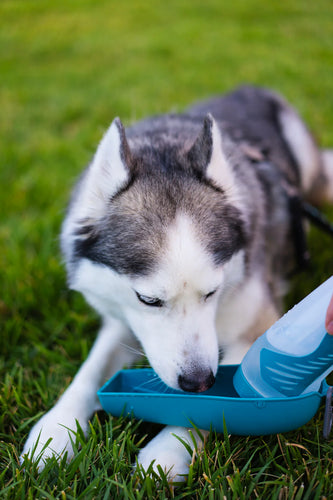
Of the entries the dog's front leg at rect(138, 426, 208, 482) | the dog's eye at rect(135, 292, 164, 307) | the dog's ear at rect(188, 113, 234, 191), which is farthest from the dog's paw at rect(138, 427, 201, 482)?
the dog's ear at rect(188, 113, 234, 191)

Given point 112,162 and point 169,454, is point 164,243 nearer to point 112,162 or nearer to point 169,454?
point 112,162

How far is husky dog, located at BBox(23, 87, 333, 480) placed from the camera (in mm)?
1852

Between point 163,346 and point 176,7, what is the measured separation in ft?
36.6

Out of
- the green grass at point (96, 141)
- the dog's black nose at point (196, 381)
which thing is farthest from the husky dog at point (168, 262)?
the green grass at point (96, 141)

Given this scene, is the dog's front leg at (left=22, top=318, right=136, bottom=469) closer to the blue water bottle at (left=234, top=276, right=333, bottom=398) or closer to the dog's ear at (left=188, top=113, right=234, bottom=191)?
the blue water bottle at (left=234, top=276, right=333, bottom=398)

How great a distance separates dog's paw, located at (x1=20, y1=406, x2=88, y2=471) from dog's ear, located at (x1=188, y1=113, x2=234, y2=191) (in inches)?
51.3

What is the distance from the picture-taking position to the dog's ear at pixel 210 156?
2063 millimetres

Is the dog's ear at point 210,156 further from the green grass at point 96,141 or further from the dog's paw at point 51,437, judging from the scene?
the dog's paw at point 51,437

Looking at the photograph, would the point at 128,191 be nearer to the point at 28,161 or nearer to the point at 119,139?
the point at 119,139

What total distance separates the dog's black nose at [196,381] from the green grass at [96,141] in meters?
0.24

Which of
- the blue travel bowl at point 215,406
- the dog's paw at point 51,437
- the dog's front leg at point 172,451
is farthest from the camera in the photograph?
the dog's paw at point 51,437

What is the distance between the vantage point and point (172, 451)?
5.96 ft

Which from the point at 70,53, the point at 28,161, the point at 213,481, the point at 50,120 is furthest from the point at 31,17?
the point at 213,481

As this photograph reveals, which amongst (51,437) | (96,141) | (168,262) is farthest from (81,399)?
(96,141)
